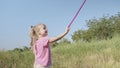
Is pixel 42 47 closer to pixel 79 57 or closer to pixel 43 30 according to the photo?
pixel 43 30

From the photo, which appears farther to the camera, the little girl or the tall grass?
the tall grass

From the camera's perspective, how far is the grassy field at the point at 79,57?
35.9 ft

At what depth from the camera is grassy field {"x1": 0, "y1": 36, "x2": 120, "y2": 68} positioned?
10953 mm

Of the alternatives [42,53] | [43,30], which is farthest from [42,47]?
[43,30]

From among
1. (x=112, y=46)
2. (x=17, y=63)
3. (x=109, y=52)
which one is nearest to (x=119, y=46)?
(x=112, y=46)

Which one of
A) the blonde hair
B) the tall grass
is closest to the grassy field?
the tall grass

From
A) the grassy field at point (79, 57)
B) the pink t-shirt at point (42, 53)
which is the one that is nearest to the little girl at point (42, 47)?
the pink t-shirt at point (42, 53)

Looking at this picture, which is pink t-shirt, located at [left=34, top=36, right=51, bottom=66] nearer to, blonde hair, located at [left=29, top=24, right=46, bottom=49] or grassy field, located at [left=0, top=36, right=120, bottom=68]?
blonde hair, located at [left=29, top=24, right=46, bottom=49]

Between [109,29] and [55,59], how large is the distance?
1563 centimetres

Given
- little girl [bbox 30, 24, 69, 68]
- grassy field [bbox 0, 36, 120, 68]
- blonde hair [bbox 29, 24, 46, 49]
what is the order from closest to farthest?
little girl [bbox 30, 24, 69, 68]
blonde hair [bbox 29, 24, 46, 49]
grassy field [bbox 0, 36, 120, 68]

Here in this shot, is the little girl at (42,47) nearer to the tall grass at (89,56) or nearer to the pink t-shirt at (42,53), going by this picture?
the pink t-shirt at (42,53)

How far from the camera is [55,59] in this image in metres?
12.0

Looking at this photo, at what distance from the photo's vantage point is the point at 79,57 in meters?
12.1

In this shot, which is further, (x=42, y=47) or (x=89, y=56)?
(x=89, y=56)
